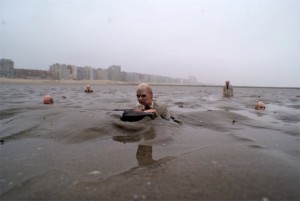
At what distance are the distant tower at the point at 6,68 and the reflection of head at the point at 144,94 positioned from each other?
329ft

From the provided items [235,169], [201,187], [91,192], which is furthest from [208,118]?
[91,192]

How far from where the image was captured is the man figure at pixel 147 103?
19.3 feet

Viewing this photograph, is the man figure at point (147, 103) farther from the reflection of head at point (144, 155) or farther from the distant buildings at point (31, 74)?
the distant buildings at point (31, 74)

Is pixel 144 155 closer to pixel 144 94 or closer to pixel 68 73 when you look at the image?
pixel 144 94

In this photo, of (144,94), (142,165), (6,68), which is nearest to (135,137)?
(142,165)

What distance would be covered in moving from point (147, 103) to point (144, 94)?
11.6 inches

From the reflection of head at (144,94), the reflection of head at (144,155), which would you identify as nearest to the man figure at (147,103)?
the reflection of head at (144,94)

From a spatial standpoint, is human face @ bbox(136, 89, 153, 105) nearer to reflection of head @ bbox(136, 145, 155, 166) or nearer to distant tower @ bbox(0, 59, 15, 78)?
reflection of head @ bbox(136, 145, 155, 166)

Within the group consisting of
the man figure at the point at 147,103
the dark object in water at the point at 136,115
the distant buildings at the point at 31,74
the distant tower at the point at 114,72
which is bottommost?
the dark object in water at the point at 136,115

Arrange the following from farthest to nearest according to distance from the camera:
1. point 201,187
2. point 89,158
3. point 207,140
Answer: point 207,140, point 89,158, point 201,187

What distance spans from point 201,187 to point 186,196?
228 mm

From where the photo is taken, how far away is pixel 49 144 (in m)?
3.75

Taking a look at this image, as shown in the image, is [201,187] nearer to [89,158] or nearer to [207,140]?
[89,158]

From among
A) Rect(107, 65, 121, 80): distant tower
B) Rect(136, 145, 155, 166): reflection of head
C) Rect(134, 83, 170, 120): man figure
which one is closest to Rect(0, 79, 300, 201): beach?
Rect(136, 145, 155, 166): reflection of head
